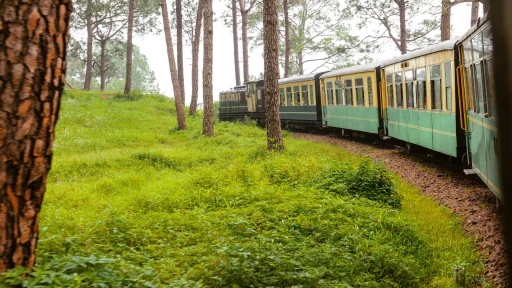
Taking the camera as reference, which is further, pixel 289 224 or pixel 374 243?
pixel 289 224

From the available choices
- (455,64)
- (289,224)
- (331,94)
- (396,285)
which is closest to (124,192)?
(289,224)

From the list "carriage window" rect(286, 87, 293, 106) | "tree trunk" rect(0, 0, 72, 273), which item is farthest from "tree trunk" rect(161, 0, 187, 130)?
"tree trunk" rect(0, 0, 72, 273)

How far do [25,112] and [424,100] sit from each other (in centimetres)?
1083

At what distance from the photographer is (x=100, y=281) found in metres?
4.11

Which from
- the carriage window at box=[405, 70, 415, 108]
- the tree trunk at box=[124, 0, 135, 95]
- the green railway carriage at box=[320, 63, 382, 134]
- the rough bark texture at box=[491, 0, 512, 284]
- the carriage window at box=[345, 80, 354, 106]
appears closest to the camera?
the rough bark texture at box=[491, 0, 512, 284]

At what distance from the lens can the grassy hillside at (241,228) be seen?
16.1 ft

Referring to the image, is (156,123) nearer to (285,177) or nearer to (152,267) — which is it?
(285,177)

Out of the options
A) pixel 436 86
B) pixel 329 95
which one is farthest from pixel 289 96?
pixel 436 86

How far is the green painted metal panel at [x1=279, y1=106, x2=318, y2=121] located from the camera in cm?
2572

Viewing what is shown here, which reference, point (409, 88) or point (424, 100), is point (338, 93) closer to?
point (409, 88)

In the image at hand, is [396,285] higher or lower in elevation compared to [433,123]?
lower

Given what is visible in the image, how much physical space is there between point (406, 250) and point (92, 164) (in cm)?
907

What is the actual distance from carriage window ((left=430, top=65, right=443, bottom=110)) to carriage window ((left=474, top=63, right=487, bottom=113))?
3.49 meters

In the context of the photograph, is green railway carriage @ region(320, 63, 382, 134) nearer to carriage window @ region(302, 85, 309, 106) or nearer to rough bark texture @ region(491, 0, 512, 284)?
carriage window @ region(302, 85, 309, 106)
